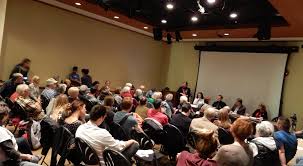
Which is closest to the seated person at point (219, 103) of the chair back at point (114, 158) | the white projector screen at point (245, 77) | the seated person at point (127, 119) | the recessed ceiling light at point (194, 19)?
the white projector screen at point (245, 77)

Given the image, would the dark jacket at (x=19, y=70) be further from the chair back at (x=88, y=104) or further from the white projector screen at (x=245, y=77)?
the white projector screen at (x=245, y=77)

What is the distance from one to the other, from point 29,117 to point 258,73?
897 cm

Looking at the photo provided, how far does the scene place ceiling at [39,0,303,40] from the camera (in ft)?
27.1

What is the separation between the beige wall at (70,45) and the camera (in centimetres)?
862

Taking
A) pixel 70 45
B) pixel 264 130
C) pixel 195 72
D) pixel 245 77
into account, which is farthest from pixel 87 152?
pixel 195 72

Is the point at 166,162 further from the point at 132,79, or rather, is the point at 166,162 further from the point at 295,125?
the point at 132,79

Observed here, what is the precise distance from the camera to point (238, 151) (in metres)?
2.68

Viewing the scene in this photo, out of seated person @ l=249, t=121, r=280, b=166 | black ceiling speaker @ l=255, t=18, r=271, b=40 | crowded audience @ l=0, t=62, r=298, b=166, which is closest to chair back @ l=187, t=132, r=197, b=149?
crowded audience @ l=0, t=62, r=298, b=166

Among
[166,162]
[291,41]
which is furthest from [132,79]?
[166,162]

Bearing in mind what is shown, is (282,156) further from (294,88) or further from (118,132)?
(294,88)

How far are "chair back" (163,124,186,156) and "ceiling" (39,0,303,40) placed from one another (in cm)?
404

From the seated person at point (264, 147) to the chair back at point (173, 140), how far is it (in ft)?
3.49

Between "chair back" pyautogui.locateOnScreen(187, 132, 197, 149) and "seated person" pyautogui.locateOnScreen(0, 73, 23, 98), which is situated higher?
"seated person" pyautogui.locateOnScreen(0, 73, 23, 98)

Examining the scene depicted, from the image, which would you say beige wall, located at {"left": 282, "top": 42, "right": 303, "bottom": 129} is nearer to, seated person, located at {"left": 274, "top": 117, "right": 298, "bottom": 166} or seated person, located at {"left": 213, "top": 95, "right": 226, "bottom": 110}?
seated person, located at {"left": 213, "top": 95, "right": 226, "bottom": 110}
